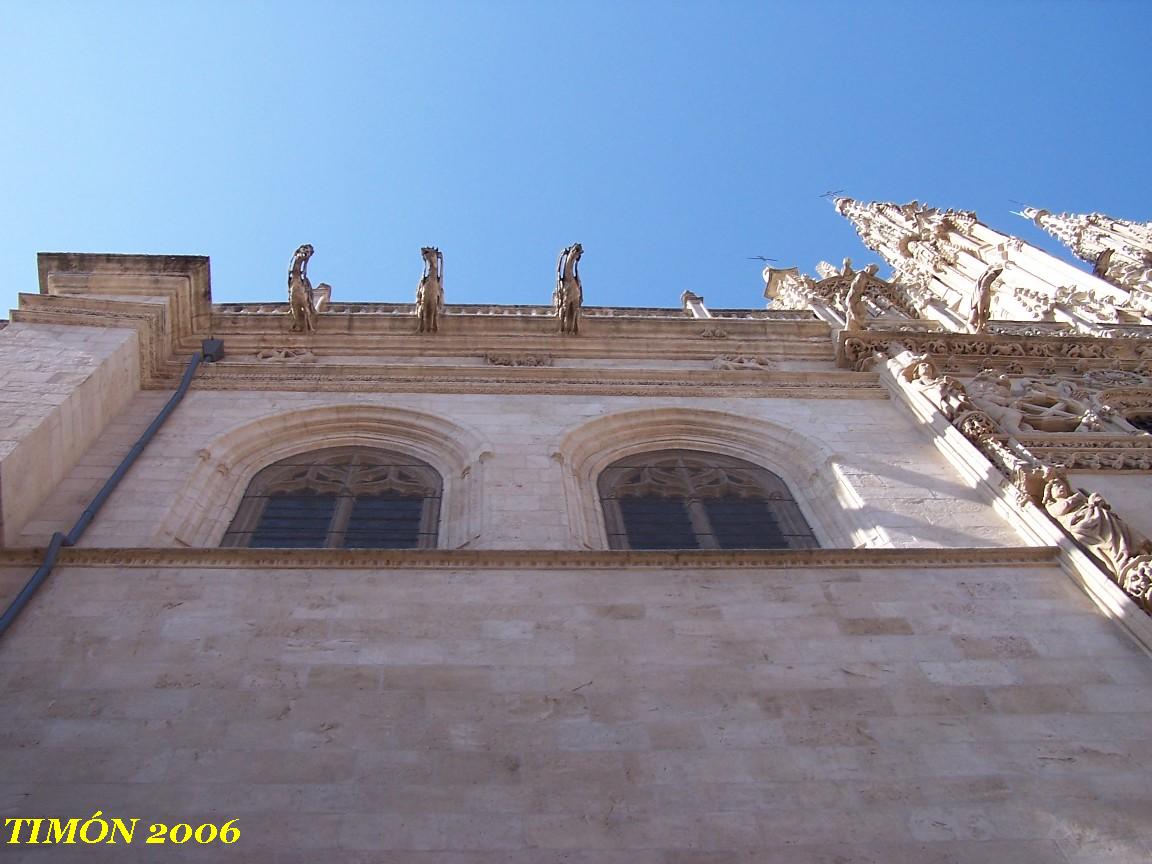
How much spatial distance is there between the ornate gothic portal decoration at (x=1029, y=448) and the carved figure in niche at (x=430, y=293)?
6.17 metres

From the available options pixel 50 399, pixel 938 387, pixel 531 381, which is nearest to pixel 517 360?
pixel 531 381

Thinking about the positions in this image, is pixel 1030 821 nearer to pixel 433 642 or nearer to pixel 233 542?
pixel 433 642

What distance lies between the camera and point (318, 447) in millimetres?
11961

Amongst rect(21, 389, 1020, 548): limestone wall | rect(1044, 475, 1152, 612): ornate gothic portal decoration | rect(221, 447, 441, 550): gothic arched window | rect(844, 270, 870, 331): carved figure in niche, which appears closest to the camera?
rect(1044, 475, 1152, 612): ornate gothic portal decoration

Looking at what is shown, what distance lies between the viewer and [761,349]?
15.0 meters

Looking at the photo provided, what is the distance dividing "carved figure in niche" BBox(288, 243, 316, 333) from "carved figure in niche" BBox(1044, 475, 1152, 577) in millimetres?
9356

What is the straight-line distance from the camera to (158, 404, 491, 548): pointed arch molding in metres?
9.96

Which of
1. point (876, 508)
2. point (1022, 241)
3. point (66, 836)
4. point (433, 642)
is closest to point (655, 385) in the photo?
point (876, 508)

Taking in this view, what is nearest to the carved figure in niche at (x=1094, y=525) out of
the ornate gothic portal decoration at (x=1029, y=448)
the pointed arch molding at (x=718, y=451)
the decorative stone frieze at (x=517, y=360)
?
the ornate gothic portal decoration at (x=1029, y=448)

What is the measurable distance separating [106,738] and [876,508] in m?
6.88

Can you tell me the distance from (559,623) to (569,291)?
7.99m

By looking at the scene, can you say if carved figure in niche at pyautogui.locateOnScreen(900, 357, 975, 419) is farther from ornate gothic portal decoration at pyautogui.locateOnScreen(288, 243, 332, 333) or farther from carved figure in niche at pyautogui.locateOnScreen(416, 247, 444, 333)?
ornate gothic portal decoration at pyautogui.locateOnScreen(288, 243, 332, 333)

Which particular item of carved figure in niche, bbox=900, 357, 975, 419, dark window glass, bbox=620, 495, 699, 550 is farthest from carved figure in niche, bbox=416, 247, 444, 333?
carved figure in niche, bbox=900, 357, 975, 419

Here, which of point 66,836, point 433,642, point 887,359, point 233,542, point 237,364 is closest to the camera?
point 66,836
